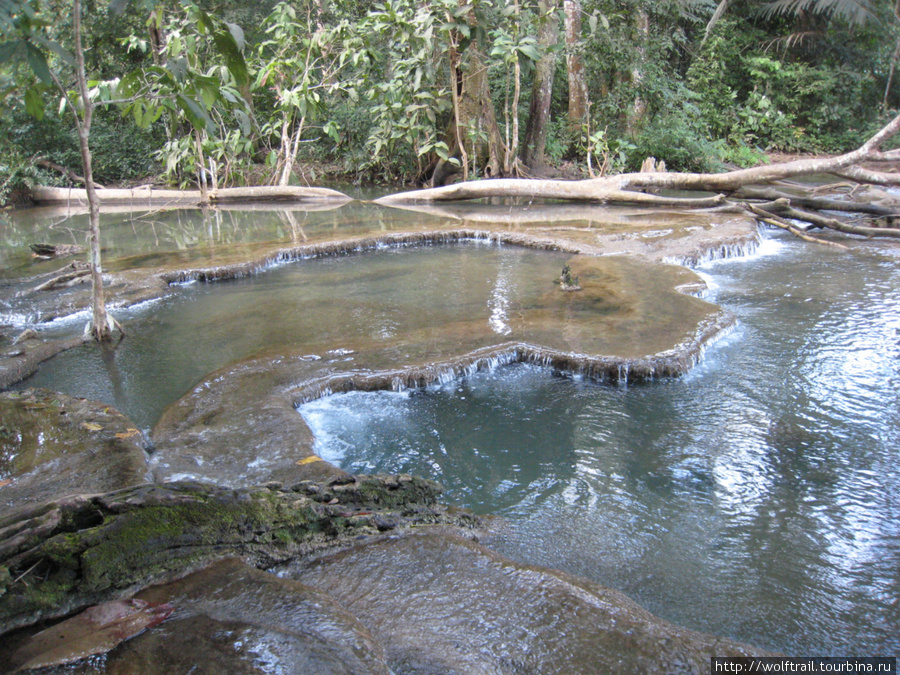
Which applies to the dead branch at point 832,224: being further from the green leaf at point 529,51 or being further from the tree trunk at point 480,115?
the tree trunk at point 480,115

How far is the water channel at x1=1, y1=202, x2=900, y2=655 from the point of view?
293cm

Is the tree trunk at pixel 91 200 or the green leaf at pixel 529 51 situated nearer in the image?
the tree trunk at pixel 91 200

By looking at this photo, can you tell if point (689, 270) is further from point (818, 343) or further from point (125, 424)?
point (125, 424)

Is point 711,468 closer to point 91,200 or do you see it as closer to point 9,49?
point 9,49

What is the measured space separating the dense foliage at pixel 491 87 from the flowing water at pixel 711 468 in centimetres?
791

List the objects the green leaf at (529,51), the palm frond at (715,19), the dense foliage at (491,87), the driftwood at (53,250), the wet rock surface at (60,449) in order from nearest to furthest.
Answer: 1. the wet rock surface at (60,449)
2. the driftwood at (53,250)
3. the green leaf at (529,51)
4. the dense foliage at (491,87)
5. the palm frond at (715,19)

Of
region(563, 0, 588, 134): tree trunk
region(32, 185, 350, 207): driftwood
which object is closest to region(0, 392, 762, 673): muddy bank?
region(32, 185, 350, 207): driftwood

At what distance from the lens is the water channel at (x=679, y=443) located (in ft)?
9.60

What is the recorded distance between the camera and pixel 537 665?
190 centimetres

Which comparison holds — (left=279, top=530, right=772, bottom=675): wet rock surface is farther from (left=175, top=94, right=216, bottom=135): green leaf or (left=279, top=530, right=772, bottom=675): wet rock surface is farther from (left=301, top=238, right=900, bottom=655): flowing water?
(left=175, top=94, right=216, bottom=135): green leaf

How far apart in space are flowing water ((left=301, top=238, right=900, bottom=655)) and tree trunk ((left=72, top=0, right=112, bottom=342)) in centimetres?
249

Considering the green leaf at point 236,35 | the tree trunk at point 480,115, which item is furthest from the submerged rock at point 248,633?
the tree trunk at point 480,115

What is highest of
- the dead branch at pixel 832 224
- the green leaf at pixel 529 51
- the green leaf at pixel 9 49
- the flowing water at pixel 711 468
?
the green leaf at pixel 529 51

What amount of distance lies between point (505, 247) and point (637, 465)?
580cm
